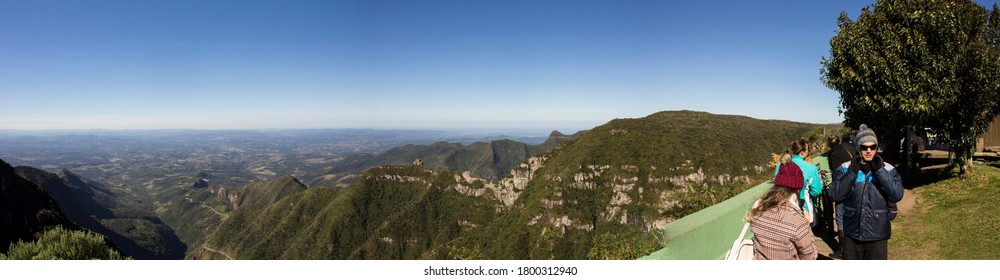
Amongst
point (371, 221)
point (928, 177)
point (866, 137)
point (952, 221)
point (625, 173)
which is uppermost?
point (866, 137)

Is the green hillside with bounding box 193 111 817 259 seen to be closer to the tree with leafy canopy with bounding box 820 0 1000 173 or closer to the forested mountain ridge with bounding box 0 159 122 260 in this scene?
the forested mountain ridge with bounding box 0 159 122 260

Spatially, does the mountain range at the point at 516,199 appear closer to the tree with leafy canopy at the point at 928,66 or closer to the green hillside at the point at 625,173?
the green hillside at the point at 625,173

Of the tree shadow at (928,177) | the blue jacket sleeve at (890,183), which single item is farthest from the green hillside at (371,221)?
the blue jacket sleeve at (890,183)

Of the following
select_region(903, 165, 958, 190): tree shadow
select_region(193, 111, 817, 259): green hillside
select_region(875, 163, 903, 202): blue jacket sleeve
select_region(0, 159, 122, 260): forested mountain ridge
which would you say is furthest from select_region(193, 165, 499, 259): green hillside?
select_region(875, 163, 903, 202): blue jacket sleeve

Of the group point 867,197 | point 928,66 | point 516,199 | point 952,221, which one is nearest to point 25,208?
point 516,199

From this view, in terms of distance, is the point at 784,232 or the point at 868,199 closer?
the point at 784,232

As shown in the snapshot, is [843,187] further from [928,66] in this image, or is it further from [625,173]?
[625,173]
